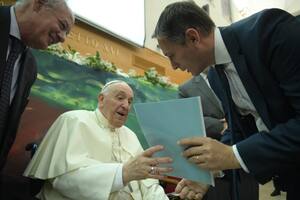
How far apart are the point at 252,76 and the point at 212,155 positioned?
370mm

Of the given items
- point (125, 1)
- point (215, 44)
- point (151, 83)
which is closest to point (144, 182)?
point (215, 44)

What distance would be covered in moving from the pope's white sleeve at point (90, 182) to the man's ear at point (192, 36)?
1132 millimetres

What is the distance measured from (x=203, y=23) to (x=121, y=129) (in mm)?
1797

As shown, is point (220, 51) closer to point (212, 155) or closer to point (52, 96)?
point (212, 155)

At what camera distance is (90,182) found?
2412 millimetres

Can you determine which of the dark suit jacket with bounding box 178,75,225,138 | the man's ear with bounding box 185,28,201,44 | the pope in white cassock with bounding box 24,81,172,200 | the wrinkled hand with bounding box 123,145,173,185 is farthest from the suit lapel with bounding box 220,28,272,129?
the dark suit jacket with bounding box 178,75,225,138

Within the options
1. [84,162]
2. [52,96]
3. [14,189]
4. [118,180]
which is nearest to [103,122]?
[84,162]

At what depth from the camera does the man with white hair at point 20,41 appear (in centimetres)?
203

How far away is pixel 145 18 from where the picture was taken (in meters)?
6.01

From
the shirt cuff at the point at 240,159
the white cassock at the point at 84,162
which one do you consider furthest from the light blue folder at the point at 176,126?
the white cassock at the point at 84,162

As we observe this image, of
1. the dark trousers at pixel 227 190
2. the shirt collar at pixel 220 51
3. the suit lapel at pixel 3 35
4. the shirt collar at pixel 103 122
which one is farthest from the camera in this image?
the shirt collar at pixel 103 122

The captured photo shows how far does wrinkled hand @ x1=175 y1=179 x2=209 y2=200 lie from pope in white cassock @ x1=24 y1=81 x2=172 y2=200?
18cm

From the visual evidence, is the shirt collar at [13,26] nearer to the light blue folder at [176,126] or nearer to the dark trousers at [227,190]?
the light blue folder at [176,126]

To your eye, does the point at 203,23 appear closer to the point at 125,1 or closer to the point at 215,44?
the point at 215,44
